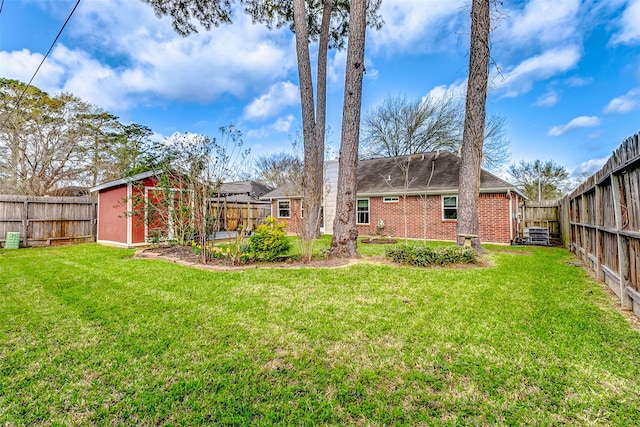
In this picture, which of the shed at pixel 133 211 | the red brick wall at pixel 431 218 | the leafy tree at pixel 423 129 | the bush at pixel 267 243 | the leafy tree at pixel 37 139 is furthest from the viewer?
the leafy tree at pixel 423 129

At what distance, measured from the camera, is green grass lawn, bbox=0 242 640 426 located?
1.88m

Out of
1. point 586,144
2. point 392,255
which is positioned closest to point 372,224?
point 392,255

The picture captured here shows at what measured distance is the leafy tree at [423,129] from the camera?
60.2 feet

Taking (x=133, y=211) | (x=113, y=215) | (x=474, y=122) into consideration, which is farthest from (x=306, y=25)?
(x=113, y=215)

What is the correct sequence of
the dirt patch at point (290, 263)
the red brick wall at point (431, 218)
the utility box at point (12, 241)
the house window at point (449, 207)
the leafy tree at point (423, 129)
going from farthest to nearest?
the leafy tree at point (423, 129) < the house window at point (449, 207) < the red brick wall at point (431, 218) < the utility box at point (12, 241) < the dirt patch at point (290, 263)

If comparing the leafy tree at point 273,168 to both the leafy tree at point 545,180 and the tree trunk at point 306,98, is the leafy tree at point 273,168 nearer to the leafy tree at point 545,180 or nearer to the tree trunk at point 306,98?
the tree trunk at point 306,98

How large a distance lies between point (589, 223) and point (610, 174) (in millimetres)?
2887

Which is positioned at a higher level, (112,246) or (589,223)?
(589,223)

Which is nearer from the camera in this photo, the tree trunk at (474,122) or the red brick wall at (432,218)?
the tree trunk at (474,122)

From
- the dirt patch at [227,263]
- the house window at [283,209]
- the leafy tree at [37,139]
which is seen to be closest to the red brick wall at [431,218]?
the dirt patch at [227,263]

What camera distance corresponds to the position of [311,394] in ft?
6.69

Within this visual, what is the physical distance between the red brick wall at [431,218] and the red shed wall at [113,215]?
34.1 feet

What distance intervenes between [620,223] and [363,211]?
1069cm

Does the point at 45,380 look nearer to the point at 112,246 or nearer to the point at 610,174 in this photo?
the point at 610,174
